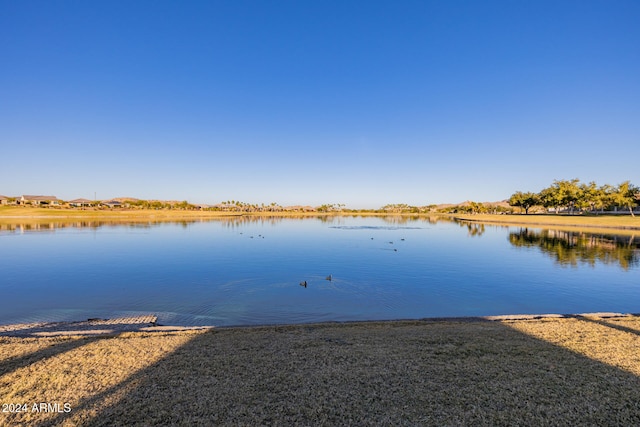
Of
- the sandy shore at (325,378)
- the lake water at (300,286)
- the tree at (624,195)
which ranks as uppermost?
the tree at (624,195)

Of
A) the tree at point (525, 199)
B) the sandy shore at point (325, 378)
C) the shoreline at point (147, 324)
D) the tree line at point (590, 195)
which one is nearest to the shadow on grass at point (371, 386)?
the sandy shore at point (325, 378)

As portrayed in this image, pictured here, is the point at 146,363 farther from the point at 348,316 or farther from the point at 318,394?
the point at 348,316

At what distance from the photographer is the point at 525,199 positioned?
11606cm

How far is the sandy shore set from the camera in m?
4.28

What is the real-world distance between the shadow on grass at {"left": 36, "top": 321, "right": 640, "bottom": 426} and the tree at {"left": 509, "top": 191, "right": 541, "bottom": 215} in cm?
12227

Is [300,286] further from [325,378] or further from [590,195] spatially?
[590,195]

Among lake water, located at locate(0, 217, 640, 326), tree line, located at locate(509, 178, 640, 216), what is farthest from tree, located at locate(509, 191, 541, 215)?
lake water, located at locate(0, 217, 640, 326)

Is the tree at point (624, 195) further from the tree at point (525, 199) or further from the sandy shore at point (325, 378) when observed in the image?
the sandy shore at point (325, 378)

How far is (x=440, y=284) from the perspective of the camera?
17875 mm

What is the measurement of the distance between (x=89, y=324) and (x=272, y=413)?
8.79 metres

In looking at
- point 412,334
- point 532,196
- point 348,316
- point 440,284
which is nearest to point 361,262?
point 440,284

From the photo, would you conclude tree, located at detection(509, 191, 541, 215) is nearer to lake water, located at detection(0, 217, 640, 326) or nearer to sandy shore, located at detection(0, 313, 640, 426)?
lake water, located at detection(0, 217, 640, 326)

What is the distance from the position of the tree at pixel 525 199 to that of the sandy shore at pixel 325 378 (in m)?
122

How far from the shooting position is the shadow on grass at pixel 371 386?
423 cm
